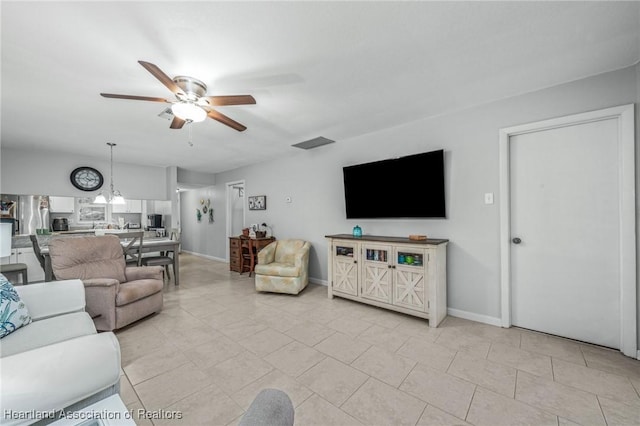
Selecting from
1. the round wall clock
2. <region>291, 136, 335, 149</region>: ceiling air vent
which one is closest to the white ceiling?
<region>291, 136, 335, 149</region>: ceiling air vent

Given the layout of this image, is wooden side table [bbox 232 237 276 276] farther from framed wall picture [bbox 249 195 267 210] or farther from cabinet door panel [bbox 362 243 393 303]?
cabinet door panel [bbox 362 243 393 303]

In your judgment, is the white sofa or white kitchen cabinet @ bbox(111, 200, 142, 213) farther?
white kitchen cabinet @ bbox(111, 200, 142, 213)

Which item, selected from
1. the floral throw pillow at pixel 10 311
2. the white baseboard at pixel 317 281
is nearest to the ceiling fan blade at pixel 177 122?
the floral throw pillow at pixel 10 311

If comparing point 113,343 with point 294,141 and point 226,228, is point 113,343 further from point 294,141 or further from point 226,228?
point 226,228

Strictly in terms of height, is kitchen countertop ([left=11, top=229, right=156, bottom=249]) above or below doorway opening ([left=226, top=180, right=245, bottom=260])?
below

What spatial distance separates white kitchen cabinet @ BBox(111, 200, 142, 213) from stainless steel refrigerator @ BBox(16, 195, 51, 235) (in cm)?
97

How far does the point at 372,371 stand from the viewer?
194cm

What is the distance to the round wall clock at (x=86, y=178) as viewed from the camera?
15.7 ft

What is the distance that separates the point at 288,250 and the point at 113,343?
10.8 feet

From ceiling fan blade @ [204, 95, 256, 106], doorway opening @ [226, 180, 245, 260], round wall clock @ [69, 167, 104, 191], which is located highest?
ceiling fan blade @ [204, 95, 256, 106]

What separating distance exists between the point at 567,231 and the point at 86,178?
7418mm

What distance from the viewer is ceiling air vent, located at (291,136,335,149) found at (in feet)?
12.9

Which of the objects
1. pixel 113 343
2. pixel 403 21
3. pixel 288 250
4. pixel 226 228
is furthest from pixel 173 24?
pixel 226 228

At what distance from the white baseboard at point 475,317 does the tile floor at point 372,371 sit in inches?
4.2
